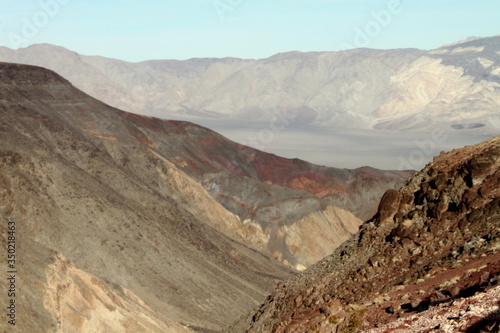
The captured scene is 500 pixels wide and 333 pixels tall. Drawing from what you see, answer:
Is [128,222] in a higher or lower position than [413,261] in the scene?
lower

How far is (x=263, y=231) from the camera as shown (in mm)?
84000

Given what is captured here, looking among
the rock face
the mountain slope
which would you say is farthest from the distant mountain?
the rock face

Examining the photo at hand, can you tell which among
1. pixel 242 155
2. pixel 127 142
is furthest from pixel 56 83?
pixel 242 155

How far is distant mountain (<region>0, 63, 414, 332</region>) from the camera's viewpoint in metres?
40.8

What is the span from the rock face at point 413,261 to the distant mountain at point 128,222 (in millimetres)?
16606

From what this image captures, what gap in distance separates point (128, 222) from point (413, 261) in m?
37.7

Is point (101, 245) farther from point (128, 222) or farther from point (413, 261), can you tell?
point (413, 261)

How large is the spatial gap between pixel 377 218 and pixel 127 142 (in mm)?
59447

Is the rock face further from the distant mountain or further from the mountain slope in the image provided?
the distant mountain

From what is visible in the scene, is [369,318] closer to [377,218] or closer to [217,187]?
[377,218]

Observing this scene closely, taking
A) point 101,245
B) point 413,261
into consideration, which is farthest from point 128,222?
point 413,261

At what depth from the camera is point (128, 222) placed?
54938mm

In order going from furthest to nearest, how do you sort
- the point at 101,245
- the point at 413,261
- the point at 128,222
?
the point at 128,222
the point at 101,245
the point at 413,261

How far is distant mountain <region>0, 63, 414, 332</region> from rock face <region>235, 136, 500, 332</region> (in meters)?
16.6
